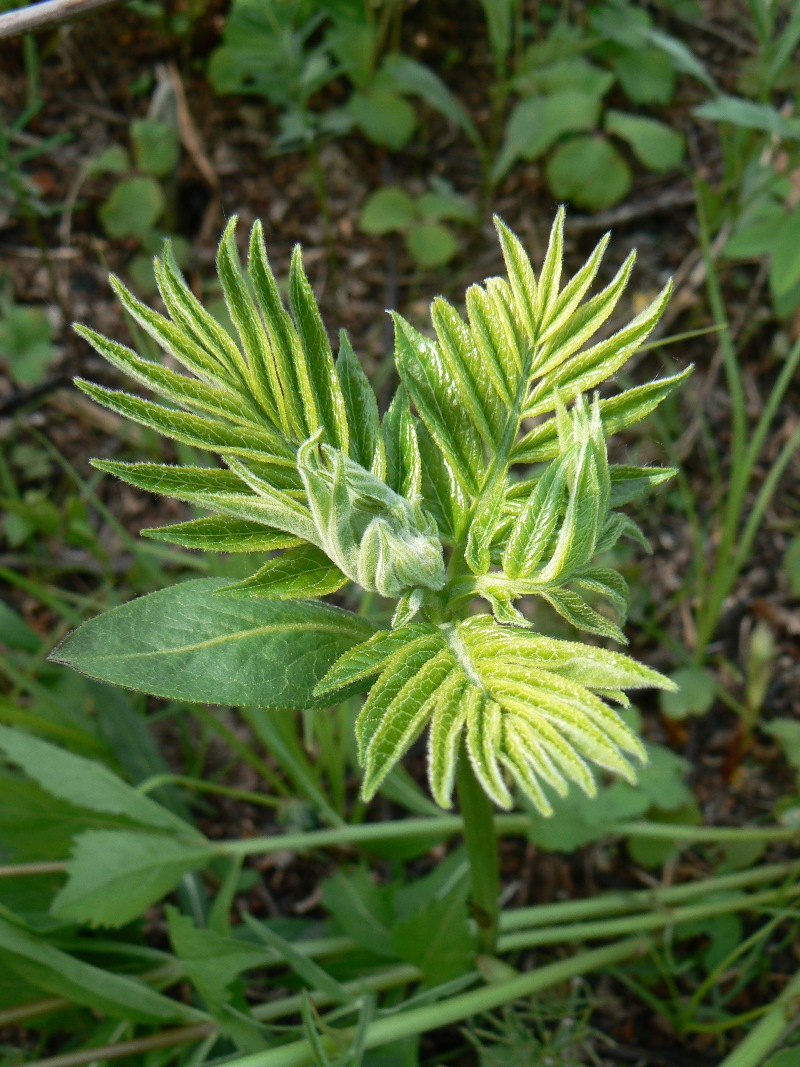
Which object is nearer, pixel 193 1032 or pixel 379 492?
pixel 379 492

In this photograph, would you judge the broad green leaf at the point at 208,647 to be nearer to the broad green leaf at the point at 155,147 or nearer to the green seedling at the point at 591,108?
the green seedling at the point at 591,108

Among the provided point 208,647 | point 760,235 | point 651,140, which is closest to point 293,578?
point 208,647

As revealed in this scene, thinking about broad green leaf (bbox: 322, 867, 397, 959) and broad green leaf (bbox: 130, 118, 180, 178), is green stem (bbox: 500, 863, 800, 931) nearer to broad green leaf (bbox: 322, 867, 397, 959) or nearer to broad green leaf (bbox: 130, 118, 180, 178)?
broad green leaf (bbox: 322, 867, 397, 959)

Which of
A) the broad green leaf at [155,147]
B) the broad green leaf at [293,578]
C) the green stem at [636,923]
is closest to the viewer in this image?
the broad green leaf at [293,578]

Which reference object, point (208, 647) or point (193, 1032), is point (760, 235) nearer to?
point (208, 647)

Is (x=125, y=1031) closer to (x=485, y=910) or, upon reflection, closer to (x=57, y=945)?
(x=57, y=945)

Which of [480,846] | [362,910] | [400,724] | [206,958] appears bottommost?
[362,910]

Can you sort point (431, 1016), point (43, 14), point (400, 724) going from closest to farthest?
point (400, 724) → point (43, 14) → point (431, 1016)

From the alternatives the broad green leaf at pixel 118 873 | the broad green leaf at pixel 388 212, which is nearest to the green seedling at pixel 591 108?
the broad green leaf at pixel 388 212
